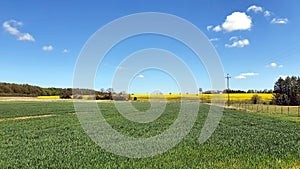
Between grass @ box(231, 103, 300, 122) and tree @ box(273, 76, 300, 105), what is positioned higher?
tree @ box(273, 76, 300, 105)

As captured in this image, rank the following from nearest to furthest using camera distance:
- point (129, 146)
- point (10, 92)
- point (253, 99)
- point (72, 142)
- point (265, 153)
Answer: point (265, 153) < point (129, 146) < point (72, 142) < point (253, 99) < point (10, 92)

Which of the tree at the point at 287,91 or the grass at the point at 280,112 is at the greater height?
the tree at the point at 287,91

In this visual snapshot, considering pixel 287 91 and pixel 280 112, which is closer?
pixel 280 112

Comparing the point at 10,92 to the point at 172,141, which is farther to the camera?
the point at 10,92

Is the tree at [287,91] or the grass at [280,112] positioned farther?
the tree at [287,91]

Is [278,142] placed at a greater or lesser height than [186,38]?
lesser

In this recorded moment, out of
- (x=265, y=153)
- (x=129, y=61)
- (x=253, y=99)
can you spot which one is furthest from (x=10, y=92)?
(x=265, y=153)

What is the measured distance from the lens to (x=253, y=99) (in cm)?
10588

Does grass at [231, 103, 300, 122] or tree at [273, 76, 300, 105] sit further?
tree at [273, 76, 300, 105]

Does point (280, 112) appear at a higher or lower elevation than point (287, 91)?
lower

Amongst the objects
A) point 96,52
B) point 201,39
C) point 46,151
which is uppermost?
point 201,39

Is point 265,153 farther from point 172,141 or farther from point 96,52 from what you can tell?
point 96,52

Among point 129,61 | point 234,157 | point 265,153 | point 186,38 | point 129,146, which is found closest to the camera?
point 234,157

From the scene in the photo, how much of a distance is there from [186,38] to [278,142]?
26.8ft
